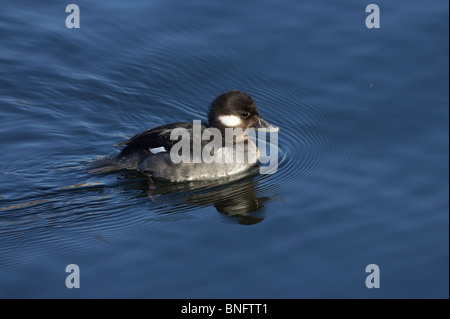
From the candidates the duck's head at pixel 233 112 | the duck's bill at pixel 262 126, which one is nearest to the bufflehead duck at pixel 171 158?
the duck's head at pixel 233 112

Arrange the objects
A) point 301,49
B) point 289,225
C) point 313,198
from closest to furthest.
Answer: point 289,225 < point 313,198 < point 301,49

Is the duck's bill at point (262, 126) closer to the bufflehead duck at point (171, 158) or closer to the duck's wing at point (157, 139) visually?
the bufflehead duck at point (171, 158)

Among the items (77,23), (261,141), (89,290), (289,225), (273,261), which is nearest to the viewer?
(89,290)

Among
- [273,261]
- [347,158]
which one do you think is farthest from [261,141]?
[273,261]

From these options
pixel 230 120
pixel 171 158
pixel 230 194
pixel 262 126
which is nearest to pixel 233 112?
pixel 230 120

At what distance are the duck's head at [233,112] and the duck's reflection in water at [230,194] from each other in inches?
34.9

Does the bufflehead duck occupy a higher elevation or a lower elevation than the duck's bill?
lower

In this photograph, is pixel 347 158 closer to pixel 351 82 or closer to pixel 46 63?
pixel 351 82

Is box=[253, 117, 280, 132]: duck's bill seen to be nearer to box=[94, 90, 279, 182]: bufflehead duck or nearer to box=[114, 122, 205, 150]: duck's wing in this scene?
box=[94, 90, 279, 182]: bufflehead duck

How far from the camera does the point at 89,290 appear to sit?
798 centimetres

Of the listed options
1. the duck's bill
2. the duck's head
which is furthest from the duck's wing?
the duck's bill

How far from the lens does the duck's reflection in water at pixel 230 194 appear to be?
990 cm

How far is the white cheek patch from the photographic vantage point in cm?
1143

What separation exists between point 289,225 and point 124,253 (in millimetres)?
2153
